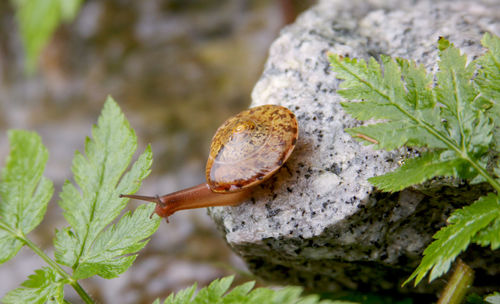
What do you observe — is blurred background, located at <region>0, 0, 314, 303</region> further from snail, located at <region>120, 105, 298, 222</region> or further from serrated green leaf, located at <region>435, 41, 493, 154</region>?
serrated green leaf, located at <region>435, 41, 493, 154</region>

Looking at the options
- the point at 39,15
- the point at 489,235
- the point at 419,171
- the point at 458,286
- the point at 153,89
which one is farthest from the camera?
the point at 153,89

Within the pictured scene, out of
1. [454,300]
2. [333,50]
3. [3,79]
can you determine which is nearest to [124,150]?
[333,50]

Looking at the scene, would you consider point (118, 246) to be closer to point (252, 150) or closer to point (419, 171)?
point (252, 150)

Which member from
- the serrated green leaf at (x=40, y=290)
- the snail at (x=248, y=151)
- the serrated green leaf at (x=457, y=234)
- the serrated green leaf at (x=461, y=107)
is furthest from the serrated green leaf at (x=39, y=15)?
the serrated green leaf at (x=457, y=234)

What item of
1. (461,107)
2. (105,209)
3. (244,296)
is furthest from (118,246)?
(461,107)

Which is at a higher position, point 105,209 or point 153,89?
point 153,89

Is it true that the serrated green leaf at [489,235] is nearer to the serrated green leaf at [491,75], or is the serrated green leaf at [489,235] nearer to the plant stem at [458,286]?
the plant stem at [458,286]

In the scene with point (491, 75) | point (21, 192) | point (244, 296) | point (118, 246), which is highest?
point (21, 192)
